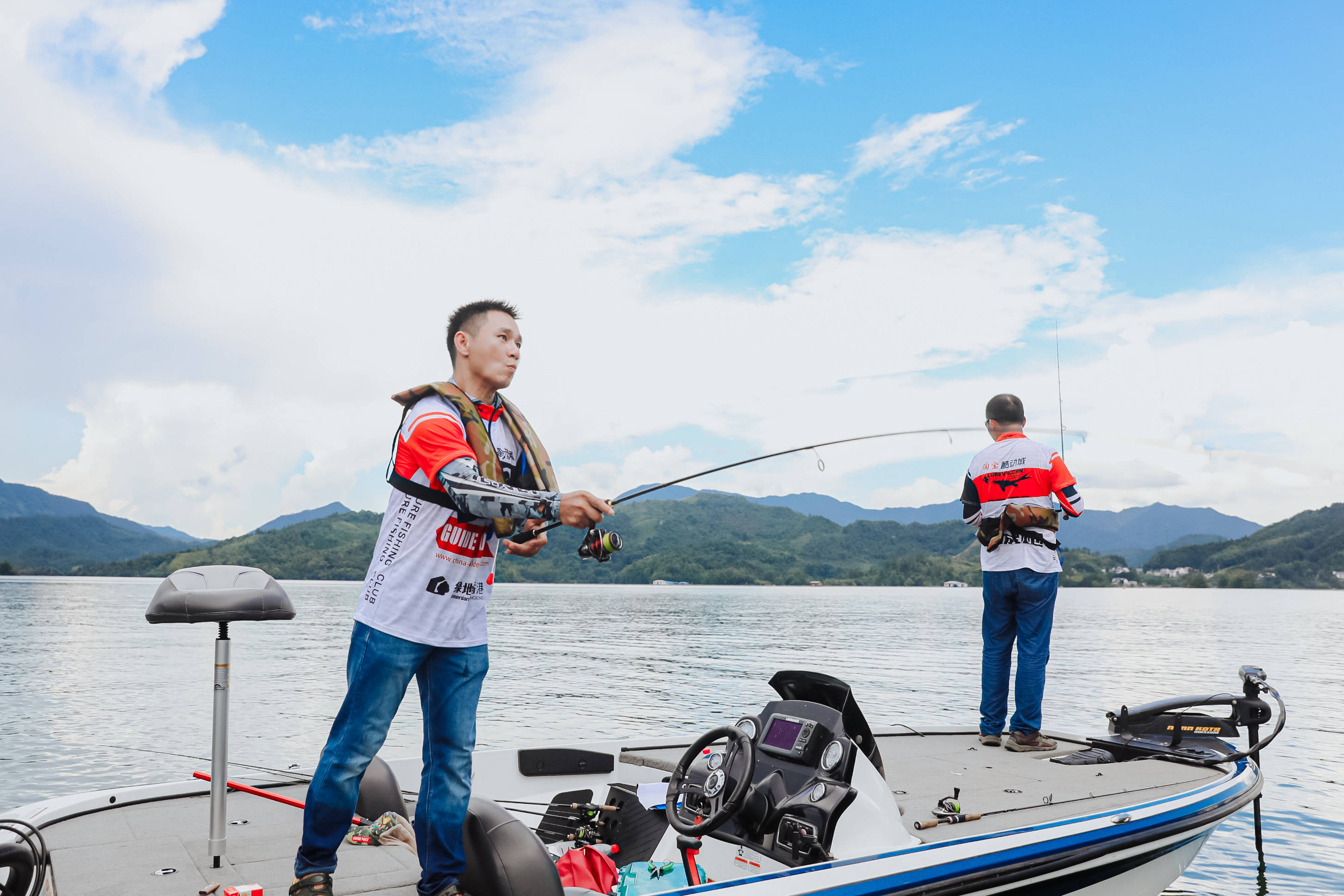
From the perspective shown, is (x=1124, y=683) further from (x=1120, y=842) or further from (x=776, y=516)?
(x=776, y=516)

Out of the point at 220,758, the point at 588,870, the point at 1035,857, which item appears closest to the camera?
the point at 220,758

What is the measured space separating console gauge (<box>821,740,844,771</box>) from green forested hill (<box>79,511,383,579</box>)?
10761 cm

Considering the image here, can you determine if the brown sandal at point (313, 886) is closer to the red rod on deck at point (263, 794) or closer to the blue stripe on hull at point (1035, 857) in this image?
the red rod on deck at point (263, 794)

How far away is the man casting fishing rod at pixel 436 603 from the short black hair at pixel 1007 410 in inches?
158

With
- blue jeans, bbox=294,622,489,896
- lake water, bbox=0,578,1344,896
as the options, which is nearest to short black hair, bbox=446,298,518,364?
blue jeans, bbox=294,622,489,896

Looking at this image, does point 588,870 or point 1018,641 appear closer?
point 588,870

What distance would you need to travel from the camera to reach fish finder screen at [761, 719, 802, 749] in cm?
353

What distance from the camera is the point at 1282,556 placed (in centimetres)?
12344

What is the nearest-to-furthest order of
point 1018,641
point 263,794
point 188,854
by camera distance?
point 188,854, point 263,794, point 1018,641

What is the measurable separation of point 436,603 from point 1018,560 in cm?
412

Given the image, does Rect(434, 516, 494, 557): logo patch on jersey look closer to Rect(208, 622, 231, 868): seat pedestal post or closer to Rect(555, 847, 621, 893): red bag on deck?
Rect(208, 622, 231, 868): seat pedestal post

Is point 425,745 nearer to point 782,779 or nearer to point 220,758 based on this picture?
Answer: point 220,758

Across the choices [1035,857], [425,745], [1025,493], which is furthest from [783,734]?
[1025,493]

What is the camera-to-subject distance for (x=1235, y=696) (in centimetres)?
548
